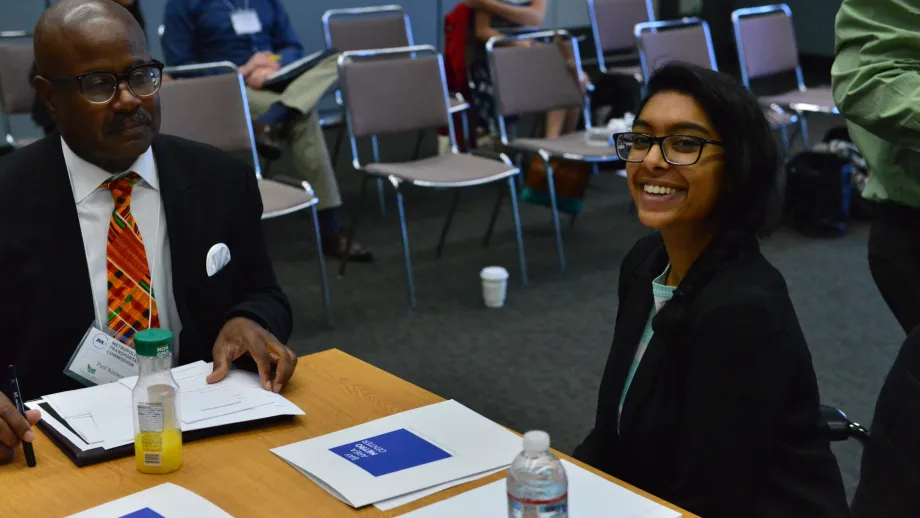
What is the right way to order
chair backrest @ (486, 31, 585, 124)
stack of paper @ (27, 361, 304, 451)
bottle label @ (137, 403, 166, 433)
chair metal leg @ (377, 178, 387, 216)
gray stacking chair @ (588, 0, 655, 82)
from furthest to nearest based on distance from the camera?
gray stacking chair @ (588, 0, 655, 82) → chair metal leg @ (377, 178, 387, 216) → chair backrest @ (486, 31, 585, 124) → stack of paper @ (27, 361, 304, 451) → bottle label @ (137, 403, 166, 433)

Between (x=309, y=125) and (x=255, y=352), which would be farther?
(x=309, y=125)

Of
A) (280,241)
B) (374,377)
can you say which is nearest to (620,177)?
(280,241)

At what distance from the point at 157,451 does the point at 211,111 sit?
9.10 feet

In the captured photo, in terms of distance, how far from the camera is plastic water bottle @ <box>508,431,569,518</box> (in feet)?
4.06

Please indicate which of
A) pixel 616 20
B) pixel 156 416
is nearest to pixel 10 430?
pixel 156 416

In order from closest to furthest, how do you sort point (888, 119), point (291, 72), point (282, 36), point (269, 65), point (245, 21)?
point (888, 119), point (291, 72), point (269, 65), point (245, 21), point (282, 36)

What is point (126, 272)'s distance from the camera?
2.00 meters

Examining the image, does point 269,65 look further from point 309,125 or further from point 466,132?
point 466,132

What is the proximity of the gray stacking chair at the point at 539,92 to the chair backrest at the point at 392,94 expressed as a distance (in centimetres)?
34

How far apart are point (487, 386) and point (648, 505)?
225 centimetres

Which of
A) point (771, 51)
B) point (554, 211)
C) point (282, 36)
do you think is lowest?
point (554, 211)

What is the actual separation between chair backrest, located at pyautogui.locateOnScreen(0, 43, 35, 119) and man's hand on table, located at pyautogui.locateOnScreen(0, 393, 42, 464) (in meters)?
3.91

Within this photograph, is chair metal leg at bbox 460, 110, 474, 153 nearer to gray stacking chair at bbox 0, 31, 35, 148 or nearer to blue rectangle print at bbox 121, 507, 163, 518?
gray stacking chair at bbox 0, 31, 35, 148

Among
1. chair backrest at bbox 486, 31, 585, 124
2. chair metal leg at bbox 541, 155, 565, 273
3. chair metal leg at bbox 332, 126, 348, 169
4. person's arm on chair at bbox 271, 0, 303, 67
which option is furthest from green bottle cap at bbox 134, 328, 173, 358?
chair metal leg at bbox 332, 126, 348, 169
